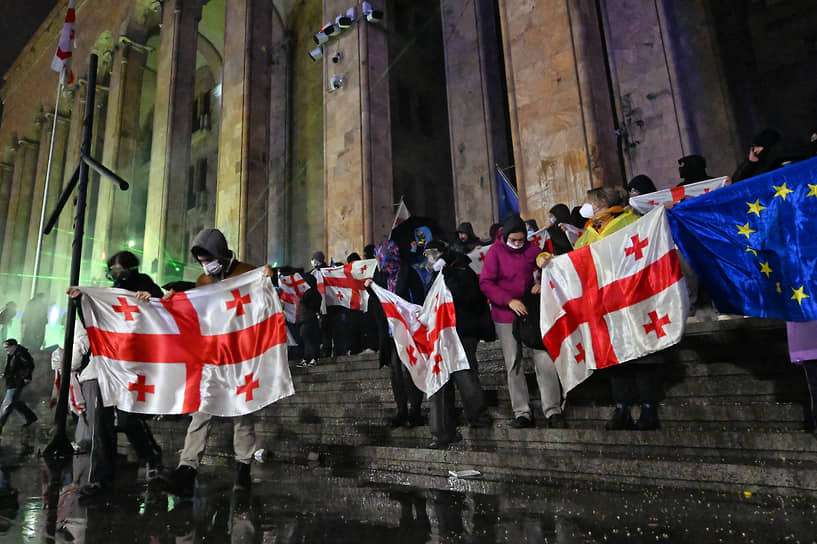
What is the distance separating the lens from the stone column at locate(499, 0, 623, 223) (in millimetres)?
8453

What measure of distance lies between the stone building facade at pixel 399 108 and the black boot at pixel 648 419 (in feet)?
15.8

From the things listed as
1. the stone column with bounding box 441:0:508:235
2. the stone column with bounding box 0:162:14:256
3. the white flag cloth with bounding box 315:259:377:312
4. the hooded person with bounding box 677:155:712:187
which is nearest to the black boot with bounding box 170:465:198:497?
the white flag cloth with bounding box 315:259:377:312

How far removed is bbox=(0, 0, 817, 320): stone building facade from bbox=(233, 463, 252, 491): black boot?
618 centimetres

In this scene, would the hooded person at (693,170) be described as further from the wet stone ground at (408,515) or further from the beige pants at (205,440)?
the beige pants at (205,440)

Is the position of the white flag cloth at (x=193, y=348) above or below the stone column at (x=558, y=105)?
below

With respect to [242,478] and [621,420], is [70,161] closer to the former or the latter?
[242,478]

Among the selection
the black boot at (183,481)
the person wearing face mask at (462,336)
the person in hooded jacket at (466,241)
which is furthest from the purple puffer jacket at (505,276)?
the person in hooded jacket at (466,241)

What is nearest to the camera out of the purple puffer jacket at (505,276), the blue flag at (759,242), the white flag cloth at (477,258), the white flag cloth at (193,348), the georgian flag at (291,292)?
the blue flag at (759,242)

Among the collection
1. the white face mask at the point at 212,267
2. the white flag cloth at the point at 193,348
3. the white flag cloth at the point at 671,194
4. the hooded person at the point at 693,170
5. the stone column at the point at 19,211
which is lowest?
the white flag cloth at the point at 193,348

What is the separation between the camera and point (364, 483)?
169 inches

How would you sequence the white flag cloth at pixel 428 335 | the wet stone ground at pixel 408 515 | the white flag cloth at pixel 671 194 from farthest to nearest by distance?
the white flag cloth at pixel 671 194 < the white flag cloth at pixel 428 335 < the wet stone ground at pixel 408 515

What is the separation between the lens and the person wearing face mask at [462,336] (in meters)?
4.85

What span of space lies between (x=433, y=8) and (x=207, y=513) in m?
23.2

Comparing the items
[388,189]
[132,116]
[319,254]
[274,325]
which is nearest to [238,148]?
[388,189]
